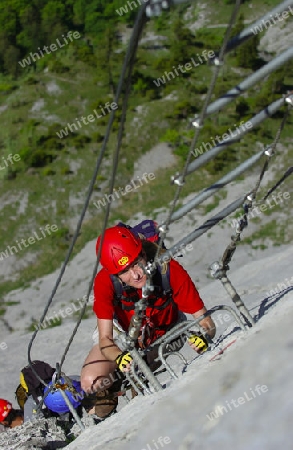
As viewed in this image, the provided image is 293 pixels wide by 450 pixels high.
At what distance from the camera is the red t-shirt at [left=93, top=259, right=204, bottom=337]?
646 centimetres

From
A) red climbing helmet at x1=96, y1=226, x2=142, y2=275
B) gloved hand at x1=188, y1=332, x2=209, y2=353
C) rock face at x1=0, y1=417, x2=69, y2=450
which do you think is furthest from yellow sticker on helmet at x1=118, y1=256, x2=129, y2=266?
rock face at x1=0, y1=417, x2=69, y2=450

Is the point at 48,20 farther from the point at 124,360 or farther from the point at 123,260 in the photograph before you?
the point at 124,360

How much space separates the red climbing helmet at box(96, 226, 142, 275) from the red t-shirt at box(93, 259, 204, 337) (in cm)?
30

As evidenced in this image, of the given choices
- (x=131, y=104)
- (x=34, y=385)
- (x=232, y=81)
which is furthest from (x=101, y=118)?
(x=34, y=385)

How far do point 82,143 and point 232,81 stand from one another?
38.7ft

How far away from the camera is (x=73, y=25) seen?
63.6 metres

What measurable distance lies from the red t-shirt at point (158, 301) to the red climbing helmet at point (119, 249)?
0.98 feet

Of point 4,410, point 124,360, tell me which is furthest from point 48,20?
point 124,360

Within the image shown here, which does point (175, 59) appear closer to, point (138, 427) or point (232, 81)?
point (232, 81)

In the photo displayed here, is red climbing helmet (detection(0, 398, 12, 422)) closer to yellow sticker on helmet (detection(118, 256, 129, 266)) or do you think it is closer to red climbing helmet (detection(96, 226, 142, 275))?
red climbing helmet (detection(96, 226, 142, 275))

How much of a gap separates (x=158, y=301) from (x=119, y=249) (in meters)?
0.98

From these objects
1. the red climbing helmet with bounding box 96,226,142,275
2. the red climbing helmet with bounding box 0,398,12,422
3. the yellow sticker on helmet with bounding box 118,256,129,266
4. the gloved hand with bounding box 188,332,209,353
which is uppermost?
the red climbing helmet with bounding box 96,226,142,275

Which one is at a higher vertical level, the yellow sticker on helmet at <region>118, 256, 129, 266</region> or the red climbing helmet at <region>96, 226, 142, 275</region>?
the red climbing helmet at <region>96, 226, 142, 275</region>

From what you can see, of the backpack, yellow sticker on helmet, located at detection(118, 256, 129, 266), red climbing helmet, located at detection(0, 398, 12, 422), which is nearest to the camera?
yellow sticker on helmet, located at detection(118, 256, 129, 266)
